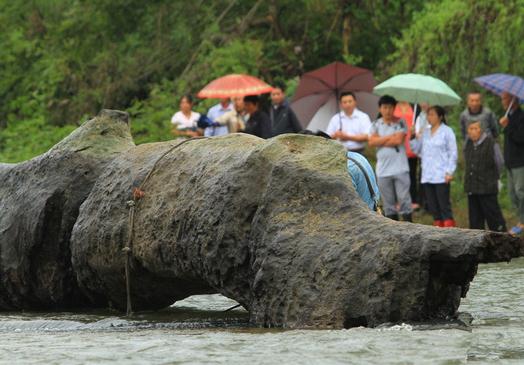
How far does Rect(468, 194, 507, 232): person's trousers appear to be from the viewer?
16516mm

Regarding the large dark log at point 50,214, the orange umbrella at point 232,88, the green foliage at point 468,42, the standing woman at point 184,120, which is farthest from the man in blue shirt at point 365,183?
the orange umbrella at point 232,88

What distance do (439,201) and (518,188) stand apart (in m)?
0.96

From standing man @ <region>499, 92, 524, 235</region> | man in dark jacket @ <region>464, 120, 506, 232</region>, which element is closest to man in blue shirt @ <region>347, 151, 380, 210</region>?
man in dark jacket @ <region>464, 120, 506, 232</region>

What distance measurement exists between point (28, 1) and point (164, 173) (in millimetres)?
20489

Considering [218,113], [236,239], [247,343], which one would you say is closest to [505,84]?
[218,113]

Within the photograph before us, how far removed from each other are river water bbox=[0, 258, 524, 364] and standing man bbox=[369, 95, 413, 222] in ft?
25.0

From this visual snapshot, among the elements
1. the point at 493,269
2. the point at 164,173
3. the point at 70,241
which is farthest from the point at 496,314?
the point at 493,269

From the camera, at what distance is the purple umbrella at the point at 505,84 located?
17297 millimetres

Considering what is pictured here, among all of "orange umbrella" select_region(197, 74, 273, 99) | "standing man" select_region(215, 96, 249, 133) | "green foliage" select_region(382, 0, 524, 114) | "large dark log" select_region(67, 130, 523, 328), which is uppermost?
"green foliage" select_region(382, 0, 524, 114)

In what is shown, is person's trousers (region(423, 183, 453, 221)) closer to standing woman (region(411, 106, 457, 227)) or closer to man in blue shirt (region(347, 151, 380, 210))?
standing woman (region(411, 106, 457, 227))

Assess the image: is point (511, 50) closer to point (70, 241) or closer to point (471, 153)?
point (471, 153)

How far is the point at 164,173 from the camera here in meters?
9.28

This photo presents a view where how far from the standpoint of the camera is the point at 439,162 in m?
17.0

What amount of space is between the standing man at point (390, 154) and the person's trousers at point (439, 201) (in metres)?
0.41
